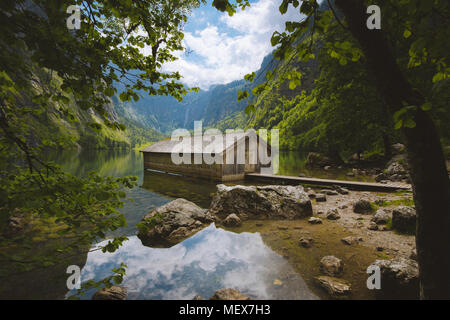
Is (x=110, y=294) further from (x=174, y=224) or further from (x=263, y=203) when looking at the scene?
(x=263, y=203)

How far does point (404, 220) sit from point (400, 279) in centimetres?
356

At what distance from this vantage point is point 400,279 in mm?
3684

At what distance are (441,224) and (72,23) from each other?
4876 mm

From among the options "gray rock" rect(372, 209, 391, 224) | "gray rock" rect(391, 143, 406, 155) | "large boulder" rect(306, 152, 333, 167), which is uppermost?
"gray rock" rect(391, 143, 406, 155)

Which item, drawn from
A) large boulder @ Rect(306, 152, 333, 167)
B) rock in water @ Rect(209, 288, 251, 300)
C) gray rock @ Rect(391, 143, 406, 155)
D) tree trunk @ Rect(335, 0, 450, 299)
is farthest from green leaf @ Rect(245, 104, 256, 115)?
gray rock @ Rect(391, 143, 406, 155)

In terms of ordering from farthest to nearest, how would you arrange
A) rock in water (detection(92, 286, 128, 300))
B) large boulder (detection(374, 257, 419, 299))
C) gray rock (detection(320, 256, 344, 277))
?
1. gray rock (detection(320, 256, 344, 277))
2. rock in water (detection(92, 286, 128, 300))
3. large boulder (detection(374, 257, 419, 299))

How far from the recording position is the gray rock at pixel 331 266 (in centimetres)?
446

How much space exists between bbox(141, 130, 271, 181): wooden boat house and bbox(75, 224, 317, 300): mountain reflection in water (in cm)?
1159

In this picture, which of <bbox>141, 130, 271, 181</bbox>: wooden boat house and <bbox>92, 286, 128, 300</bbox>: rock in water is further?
<bbox>141, 130, 271, 181</bbox>: wooden boat house

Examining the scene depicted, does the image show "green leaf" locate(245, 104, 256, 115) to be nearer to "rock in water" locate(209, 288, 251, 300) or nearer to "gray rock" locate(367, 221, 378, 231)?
"rock in water" locate(209, 288, 251, 300)

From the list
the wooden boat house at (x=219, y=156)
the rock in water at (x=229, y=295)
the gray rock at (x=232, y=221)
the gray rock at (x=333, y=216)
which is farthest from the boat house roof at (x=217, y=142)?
the rock in water at (x=229, y=295)

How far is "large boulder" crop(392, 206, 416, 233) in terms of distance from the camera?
20.0ft
